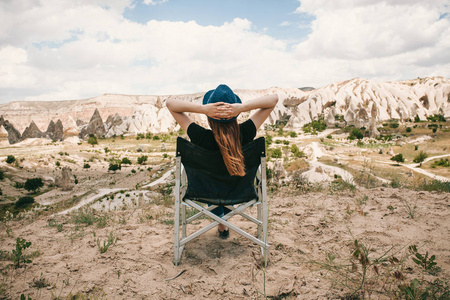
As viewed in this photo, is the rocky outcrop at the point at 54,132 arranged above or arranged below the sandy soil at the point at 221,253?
below

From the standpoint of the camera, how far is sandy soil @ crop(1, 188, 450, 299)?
6.94 feet

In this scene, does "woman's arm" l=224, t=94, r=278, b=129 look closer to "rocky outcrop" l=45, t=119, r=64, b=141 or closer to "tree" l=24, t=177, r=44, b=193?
"tree" l=24, t=177, r=44, b=193

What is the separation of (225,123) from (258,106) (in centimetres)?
38

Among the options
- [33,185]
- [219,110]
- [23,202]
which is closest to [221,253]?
[219,110]

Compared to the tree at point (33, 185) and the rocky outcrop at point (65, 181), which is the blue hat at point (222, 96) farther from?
the tree at point (33, 185)

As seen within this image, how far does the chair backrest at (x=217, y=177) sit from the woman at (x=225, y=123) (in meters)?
0.12

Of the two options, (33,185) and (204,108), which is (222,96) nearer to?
(204,108)

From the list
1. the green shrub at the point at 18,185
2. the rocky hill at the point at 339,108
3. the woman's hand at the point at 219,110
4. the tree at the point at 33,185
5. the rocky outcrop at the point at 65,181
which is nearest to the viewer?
the woman's hand at the point at 219,110

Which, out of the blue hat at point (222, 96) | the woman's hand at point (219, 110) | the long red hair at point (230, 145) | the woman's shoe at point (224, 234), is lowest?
the woman's shoe at point (224, 234)

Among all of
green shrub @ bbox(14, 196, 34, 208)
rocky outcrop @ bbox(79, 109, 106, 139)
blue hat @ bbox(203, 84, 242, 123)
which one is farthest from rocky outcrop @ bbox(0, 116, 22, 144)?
blue hat @ bbox(203, 84, 242, 123)

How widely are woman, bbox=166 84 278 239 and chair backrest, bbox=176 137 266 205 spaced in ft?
0.39

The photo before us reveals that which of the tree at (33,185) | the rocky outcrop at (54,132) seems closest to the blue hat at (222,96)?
the tree at (33,185)

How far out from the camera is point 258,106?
98.3 inches

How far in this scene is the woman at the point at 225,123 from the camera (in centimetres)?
→ 231
